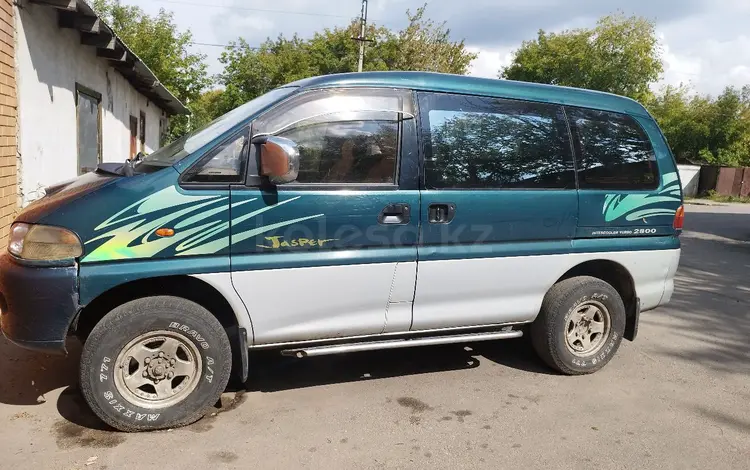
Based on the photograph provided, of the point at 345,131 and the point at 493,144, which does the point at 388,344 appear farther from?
the point at 493,144

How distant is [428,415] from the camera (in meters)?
3.69

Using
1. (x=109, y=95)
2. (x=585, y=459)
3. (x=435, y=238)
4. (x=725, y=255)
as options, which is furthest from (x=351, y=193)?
(x=725, y=255)

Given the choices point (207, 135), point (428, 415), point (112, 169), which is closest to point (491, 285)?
point (428, 415)

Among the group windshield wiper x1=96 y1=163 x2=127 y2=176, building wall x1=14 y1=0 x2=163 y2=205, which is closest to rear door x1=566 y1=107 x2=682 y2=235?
windshield wiper x1=96 y1=163 x2=127 y2=176

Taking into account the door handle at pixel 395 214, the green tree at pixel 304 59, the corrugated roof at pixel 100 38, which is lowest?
the door handle at pixel 395 214

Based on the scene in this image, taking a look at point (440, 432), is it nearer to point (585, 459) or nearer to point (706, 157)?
point (585, 459)

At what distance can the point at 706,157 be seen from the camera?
3591 cm

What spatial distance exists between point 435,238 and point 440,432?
124 cm

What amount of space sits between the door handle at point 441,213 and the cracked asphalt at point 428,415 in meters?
1.25

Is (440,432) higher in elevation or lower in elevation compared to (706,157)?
lower

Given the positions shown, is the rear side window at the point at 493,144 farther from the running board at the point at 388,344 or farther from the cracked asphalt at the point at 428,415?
the cracked asphalt at the point at 428,415

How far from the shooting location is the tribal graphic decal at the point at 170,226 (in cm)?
311

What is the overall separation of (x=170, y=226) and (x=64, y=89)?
5.54 m

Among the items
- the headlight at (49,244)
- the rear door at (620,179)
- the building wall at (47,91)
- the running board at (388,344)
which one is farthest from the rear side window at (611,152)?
the building wall at (47,91)
